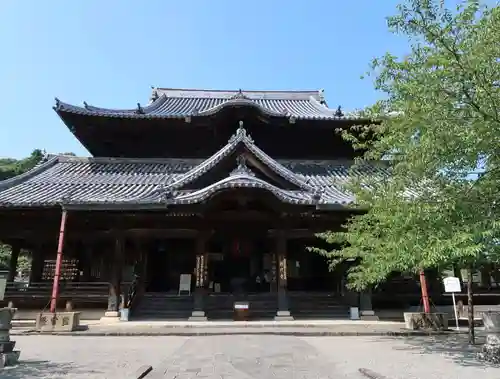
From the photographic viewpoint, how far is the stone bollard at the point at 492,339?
8.16 meters

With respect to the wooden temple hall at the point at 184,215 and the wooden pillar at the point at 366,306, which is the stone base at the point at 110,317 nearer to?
the wooden temple hall at the point at 184,215

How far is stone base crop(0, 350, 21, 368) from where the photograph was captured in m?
7.94

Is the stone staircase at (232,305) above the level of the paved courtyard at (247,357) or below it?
above

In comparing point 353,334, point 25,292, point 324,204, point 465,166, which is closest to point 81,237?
point 25,292

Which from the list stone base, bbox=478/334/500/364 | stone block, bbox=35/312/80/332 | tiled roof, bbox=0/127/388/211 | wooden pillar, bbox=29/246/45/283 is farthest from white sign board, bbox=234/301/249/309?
wooden pillar, bbox=29/246/45/283

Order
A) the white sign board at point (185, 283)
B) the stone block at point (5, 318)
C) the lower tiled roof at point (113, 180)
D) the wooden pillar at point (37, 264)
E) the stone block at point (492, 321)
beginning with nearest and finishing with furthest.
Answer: the stone block at point (5, 318) → the stone block at point (492, 321) → the lower tiled roof at point (113, 180) → the wooden pillar at point (37, 264) → the white sign board at point (185, 283)

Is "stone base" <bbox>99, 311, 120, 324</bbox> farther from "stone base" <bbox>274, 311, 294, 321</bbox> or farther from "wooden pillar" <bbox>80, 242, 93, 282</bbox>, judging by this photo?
"stone base" <bbox>274, 311, 294, 321</bbox>

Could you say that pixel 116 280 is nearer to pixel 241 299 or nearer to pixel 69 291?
pixel 69 291

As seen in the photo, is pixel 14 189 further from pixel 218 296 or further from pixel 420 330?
pixel 420 330

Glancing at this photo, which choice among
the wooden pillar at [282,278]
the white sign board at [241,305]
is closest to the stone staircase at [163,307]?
the white sign board at [241,305]

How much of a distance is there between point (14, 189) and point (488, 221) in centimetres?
1837

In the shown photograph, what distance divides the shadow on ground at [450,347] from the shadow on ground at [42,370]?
7518mm

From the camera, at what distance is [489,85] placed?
6.93 meters

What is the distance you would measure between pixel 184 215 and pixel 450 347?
10.7 meters
